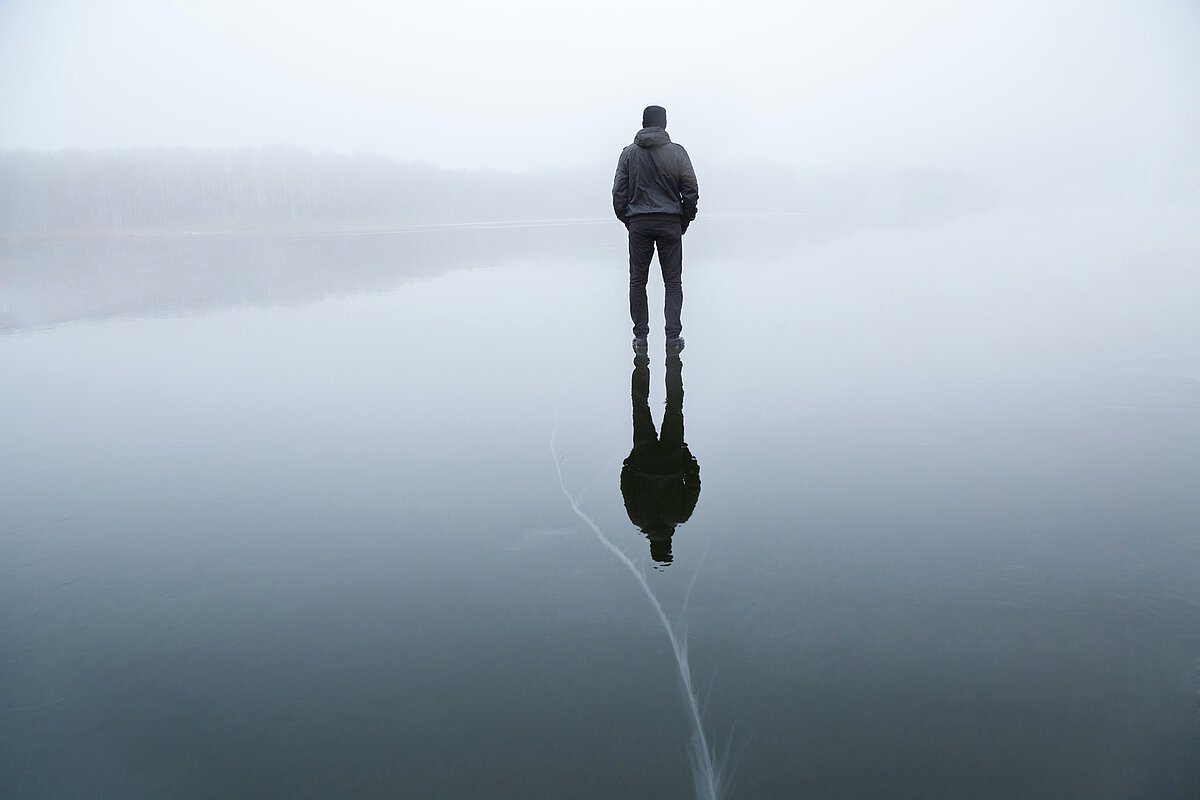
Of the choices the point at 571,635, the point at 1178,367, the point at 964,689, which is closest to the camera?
the point at 964,689

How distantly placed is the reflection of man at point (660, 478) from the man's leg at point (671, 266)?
6.15 ft

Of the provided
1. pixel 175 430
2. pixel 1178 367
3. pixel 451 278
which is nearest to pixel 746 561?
pixel 175 430

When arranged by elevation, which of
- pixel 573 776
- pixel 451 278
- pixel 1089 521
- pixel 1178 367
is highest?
pixel 451 278

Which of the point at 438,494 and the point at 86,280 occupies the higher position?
the point at 86,280

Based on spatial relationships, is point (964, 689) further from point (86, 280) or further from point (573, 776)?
point (86, 280)

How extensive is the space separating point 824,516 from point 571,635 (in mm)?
1517

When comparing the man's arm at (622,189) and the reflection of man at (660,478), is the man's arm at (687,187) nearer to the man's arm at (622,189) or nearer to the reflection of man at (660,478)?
the man's arm at (622,189)

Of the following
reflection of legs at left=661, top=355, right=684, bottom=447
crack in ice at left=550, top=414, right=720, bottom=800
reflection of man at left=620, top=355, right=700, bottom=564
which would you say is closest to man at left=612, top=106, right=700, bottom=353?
reflection of legs at left=661, top=355, right=684, bottom=447

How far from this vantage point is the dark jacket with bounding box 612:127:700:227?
711 cm

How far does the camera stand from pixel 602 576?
3.17m

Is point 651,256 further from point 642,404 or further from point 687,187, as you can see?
point 642,404

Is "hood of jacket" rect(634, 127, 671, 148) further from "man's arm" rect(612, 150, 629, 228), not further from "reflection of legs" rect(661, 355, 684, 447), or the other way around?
"reflection of legs" rect(661, 355, 684, 447)

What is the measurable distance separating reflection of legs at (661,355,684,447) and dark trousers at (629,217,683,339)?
509mm

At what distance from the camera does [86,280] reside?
1864cm
